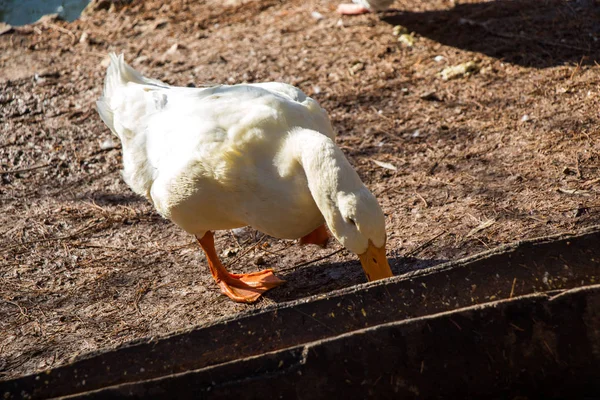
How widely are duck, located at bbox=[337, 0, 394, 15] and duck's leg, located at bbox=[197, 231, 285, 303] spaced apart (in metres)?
3.82

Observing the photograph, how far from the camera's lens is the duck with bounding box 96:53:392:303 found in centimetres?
325

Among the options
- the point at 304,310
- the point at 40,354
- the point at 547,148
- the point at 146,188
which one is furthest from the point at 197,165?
the point at 547,148

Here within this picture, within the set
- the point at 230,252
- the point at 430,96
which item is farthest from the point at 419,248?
the point at 430,96

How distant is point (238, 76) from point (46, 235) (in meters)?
2.62

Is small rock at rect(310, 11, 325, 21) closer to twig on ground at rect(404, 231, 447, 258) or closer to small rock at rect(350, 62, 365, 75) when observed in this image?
small rock at rect(350, 62, 365, 75)

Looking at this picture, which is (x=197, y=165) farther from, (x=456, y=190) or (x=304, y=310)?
(x=456, y=190)

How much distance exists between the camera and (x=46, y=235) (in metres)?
5.06

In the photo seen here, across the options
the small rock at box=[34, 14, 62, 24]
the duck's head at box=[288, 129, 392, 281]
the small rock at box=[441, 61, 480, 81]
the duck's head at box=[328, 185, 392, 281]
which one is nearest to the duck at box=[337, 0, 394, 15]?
the small rock at box=[441, 61, 480, 81]

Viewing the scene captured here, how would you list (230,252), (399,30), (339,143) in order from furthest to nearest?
1. (399,30)
2. (339,143)
3. (230,252)

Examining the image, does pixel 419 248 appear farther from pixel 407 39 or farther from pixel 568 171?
pixel 407 39

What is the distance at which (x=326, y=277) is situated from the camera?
164 inches

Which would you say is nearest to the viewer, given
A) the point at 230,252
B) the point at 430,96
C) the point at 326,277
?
the point at 326,277

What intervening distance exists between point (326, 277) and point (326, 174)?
115 centimetres

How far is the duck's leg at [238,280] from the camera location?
411cm
